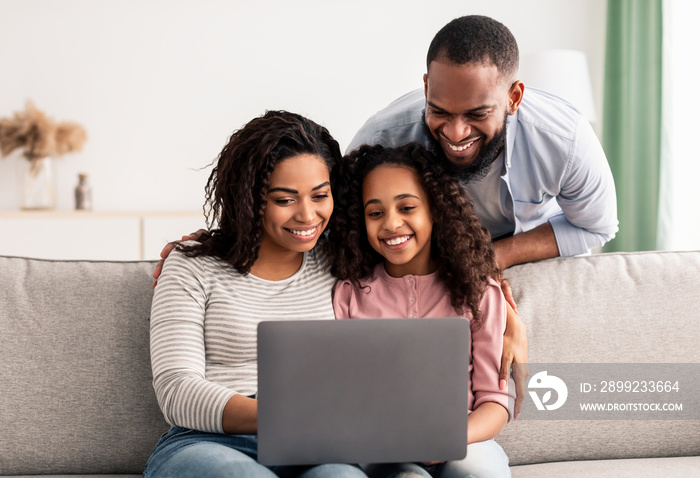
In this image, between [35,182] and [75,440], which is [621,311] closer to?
[75,440]

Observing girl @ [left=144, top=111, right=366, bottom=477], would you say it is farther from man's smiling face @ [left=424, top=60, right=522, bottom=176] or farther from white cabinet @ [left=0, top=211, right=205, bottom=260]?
white cabinet @ [left=0, top=211, right=205, bottom=260]

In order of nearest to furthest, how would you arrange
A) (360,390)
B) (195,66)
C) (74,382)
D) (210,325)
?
(360,390) < (210,325) < (74,382) < (195,66)

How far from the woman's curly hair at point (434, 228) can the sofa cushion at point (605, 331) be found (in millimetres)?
195

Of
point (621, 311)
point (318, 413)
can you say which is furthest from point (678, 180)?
point (318, 413)

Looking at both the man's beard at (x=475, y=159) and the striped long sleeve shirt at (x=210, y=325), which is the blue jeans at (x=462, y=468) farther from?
the man's beard at (x=475, y=159)

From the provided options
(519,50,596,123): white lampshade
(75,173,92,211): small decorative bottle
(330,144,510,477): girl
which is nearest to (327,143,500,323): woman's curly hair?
(330,144,510,477): girl

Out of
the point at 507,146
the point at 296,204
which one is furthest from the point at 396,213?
the point at 507,146

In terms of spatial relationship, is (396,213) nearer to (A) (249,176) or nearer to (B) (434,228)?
(B) (434,228)

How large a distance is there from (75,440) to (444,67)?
3.84 ft

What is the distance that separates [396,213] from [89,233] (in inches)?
92.7

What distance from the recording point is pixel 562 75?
11.0 ft

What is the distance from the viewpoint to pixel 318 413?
1049 millimetres

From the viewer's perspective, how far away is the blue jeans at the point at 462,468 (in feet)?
3.88

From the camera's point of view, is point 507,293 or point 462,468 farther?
point 507,293
